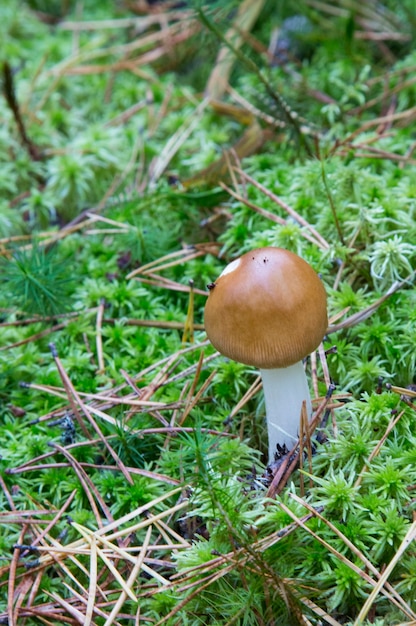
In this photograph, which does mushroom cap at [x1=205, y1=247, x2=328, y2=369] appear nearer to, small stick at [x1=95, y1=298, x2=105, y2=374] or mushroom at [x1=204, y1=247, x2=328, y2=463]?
mushroom at [x1=204, y1=247, x2=328, y2=463]

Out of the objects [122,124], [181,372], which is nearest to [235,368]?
[181,372]

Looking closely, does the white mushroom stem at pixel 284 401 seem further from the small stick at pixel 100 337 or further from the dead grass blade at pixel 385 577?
the small stick at pixel 100 337

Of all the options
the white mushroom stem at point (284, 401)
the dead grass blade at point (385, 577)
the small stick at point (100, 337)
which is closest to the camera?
A: the dead grass blade at point (385, 577)

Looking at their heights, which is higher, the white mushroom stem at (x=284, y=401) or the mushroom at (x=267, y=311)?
the mushroom at (x=267, y=311)

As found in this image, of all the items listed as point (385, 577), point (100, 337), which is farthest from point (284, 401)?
point (100, 337)

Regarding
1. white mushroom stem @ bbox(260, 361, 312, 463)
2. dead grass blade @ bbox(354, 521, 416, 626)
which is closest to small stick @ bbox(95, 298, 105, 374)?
white mushroom stem @ bbox(260, 361, 312, 463)

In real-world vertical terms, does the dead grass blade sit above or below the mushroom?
below

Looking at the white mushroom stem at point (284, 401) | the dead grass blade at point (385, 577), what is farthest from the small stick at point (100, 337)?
the dead grass blade at point (385, 577)
